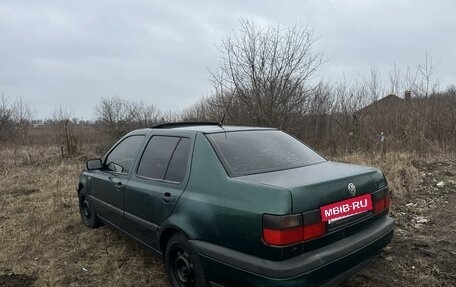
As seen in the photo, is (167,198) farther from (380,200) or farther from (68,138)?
(68,138)

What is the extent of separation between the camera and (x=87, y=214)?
5520 mm

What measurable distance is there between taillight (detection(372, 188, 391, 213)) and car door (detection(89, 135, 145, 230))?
8.02ft

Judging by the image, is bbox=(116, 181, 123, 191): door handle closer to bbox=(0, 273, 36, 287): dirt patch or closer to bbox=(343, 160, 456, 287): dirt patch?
bbox=(0, 273, 36, 287): dirt patch

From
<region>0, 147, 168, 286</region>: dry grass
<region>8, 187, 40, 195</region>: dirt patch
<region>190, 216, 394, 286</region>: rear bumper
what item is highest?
<region>190, 216, 394, 286</region>: rear bumper

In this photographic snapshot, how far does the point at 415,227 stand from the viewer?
4.62 metres

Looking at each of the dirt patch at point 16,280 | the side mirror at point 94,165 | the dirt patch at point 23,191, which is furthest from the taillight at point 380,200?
the dirt patch at point 23,191

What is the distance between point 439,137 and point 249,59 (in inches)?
246

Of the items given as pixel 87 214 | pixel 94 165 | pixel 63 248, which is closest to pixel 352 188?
pixel 94 165

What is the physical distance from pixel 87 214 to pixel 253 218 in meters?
3.77

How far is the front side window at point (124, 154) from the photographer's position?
4.25 m

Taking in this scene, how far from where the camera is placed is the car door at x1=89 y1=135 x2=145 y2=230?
4.21 metres

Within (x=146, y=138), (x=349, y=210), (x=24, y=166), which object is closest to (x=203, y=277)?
(x=349, y=210)

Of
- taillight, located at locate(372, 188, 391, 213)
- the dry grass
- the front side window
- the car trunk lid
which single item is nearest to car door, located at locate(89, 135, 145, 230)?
the front side window

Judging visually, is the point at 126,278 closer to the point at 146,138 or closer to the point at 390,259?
the point at 146,138
